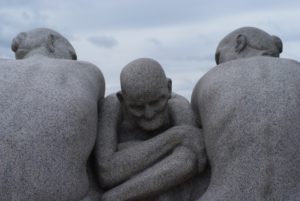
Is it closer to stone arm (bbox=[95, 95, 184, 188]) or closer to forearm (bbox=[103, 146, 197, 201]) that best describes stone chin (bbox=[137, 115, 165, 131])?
stone arm (bbox=[95, 95, 184, 188])

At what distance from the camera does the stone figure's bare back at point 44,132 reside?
183 inches

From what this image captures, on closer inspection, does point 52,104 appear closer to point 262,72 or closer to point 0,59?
point 0,59

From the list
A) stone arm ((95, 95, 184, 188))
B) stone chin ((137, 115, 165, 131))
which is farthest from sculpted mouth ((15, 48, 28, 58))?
stone chin ((137, 115, 165, 131))

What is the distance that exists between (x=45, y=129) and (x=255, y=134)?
182cm

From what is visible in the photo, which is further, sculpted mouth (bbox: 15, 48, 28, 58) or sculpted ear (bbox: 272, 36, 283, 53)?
sculpted mouth (bbox: 15, 48, 28, 58)

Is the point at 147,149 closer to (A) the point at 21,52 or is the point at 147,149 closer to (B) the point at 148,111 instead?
(B) the point at 148,111

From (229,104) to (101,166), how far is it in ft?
4.52

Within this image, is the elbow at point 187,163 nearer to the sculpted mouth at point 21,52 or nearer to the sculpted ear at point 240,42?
the sculpted ear at point 240,42

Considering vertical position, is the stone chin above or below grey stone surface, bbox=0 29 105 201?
below

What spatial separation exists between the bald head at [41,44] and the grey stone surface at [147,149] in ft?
3.52

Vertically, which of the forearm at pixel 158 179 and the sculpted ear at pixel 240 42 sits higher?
the sculpted ear at pixel 240 42

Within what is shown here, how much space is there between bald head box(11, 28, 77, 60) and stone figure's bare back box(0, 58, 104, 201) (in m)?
0.85

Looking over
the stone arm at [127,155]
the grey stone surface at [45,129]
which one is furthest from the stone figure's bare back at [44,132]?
the stone arm at [127,155]

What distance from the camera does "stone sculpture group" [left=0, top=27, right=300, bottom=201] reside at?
4.79 metres
